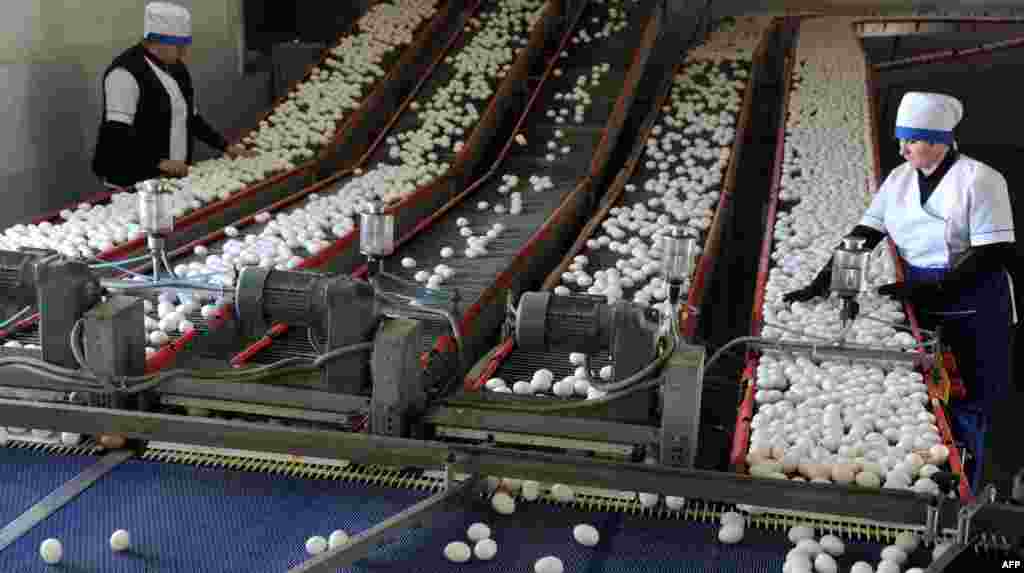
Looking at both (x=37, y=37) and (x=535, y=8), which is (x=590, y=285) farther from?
(x=535, y=8)

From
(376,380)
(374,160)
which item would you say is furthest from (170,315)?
(374,160)

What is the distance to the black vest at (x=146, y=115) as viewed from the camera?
487 cm

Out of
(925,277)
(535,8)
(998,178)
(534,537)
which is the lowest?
(534,537)

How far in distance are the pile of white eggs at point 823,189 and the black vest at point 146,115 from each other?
287cm

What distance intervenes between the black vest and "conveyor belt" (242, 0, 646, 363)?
1.44m

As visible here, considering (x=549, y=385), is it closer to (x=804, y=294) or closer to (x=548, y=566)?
(x=804, y=294)

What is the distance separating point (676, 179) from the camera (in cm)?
530

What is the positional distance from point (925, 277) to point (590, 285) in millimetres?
1116

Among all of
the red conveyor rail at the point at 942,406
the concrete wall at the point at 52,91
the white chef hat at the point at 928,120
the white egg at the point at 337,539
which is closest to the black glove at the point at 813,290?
the red conveyor rail at the point at 942,406

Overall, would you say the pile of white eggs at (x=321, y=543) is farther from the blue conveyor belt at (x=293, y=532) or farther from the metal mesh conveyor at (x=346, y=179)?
the metal mesh conveyor at (x=346, y=179)

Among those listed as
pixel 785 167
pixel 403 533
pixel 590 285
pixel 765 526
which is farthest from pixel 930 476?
pixel 785 167

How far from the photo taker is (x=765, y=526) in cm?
190

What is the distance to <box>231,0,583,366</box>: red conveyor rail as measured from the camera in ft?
10.1

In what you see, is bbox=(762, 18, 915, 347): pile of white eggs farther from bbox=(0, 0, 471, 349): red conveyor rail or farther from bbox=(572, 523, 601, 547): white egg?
bbox=(0, 0, 471, 349): red conveyor rail
